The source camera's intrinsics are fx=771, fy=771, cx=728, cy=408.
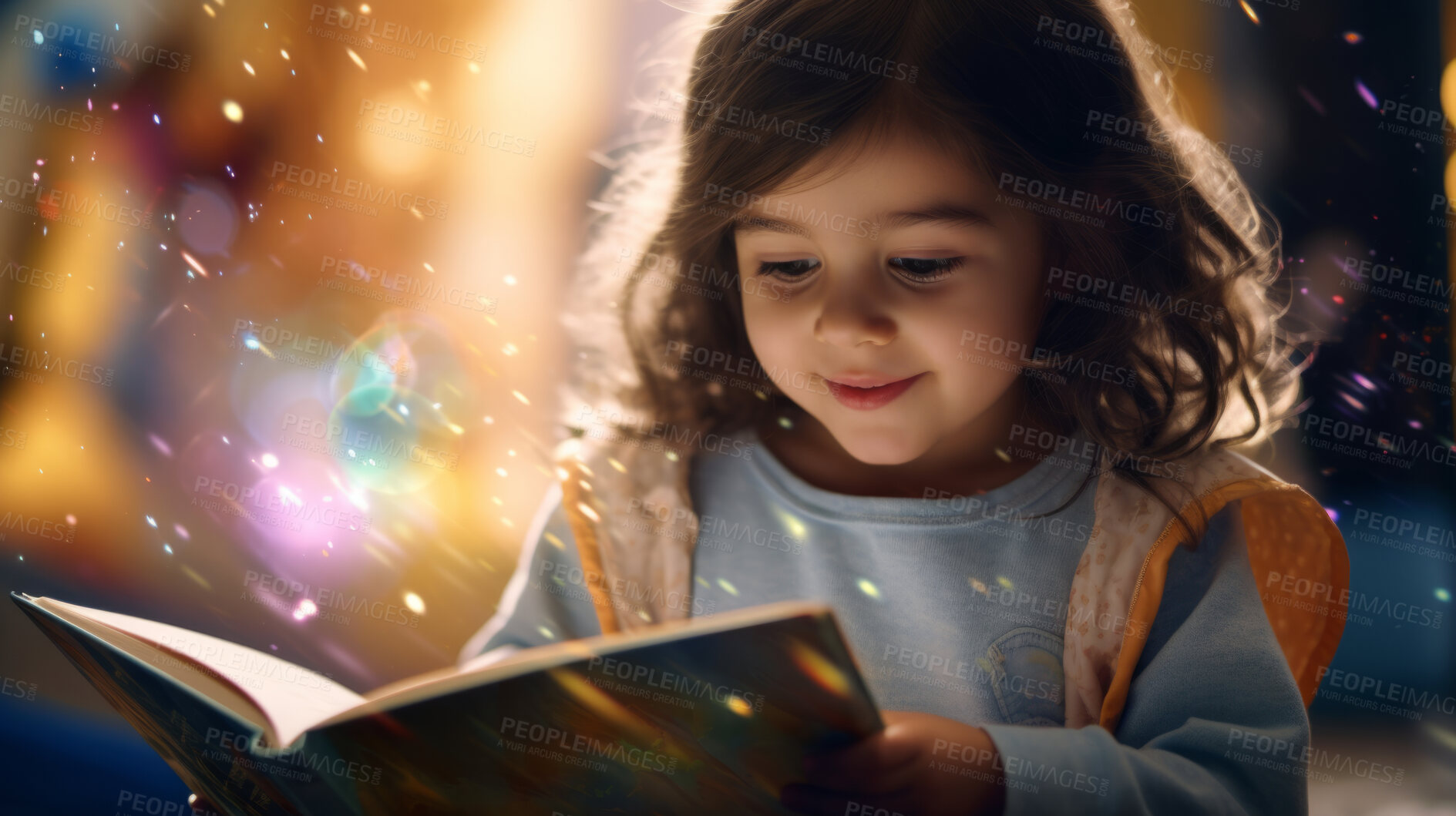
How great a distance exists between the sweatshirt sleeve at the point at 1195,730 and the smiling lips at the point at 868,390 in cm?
24

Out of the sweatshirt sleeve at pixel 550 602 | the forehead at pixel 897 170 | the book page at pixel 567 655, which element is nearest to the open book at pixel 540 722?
the book page at pixel 567 655

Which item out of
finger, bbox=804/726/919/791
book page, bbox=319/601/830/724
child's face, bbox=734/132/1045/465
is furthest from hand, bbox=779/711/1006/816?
child's face, bbox=734/132/1045/465

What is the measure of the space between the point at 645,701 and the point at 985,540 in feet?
1.28

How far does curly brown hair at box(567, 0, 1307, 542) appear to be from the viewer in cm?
57

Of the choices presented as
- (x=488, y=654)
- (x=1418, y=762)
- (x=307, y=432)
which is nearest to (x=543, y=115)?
(x=307, y=432)

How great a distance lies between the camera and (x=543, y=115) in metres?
1.00

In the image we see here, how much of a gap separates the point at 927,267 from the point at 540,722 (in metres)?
0.40

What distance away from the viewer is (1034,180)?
59 cm

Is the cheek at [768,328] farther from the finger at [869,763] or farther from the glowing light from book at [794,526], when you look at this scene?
the finger at [869,763]

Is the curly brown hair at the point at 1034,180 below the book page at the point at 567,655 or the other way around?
the other way around

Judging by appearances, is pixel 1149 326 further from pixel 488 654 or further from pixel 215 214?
pixel 215 214

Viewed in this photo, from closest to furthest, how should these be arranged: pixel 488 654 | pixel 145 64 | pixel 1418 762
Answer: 1. pixel 488 654
2. pixel 1418 762
3. pixel 145 64

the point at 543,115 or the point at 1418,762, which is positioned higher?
the point at 543,115

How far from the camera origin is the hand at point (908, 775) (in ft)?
1.29
